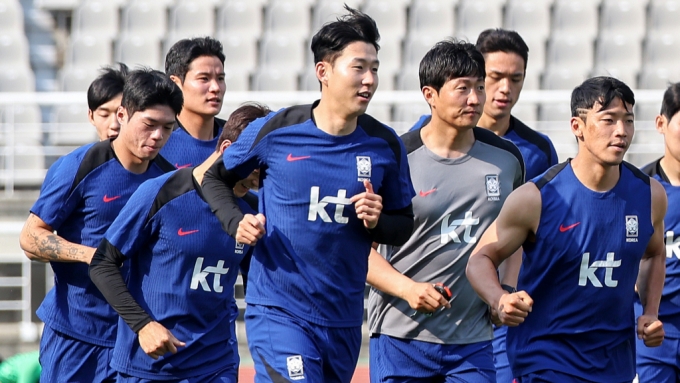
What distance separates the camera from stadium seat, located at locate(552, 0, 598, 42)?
1416cm

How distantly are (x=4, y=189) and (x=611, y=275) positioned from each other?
827cm

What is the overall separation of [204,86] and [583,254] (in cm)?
275

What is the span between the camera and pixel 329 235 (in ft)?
A: 15.0

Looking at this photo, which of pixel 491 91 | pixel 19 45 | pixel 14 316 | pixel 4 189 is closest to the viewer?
pixel 491 91

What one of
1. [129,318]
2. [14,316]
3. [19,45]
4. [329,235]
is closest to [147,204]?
[129,318]

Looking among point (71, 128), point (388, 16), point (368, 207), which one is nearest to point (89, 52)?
point (71, 128)

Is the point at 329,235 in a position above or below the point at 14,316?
above

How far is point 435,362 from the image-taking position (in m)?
5.17

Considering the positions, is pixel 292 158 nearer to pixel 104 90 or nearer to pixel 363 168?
pixel 363 168

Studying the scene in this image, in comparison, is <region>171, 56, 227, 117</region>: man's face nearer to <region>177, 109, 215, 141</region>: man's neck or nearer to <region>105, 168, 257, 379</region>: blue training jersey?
<region>177, 109, 215, 141</region>: man's neck

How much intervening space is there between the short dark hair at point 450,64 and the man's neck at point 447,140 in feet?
0.63

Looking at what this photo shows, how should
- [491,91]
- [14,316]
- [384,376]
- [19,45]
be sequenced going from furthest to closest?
1. [19,45]
2. [14,316]
3. [491,91]
4. [384,376]

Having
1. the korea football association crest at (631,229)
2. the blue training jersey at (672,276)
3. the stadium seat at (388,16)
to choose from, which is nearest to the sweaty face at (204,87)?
the korea football association crest at (631,229)

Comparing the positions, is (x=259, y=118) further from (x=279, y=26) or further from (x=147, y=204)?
(x=279, y=26)
